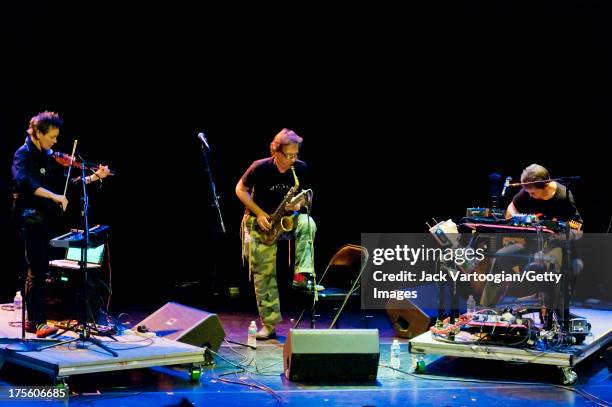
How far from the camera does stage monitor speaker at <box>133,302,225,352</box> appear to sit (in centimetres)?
629

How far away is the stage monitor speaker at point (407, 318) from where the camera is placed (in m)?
7.32

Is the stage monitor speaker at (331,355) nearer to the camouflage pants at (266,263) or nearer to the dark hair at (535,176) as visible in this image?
the camouflage pants at (266,263)

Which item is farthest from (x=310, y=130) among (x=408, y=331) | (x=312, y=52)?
(x=408, y=331)

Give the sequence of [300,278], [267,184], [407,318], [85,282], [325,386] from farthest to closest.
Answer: [407,318] < [267,184] < [300,278] < [325,386] < [85,282]

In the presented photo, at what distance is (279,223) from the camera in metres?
7.17

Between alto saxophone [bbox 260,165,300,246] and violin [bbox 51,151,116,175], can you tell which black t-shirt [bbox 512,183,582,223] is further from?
violin [bbox 51,151,116,175]

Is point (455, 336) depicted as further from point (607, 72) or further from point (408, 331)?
point (607, 72)

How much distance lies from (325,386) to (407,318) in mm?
1814

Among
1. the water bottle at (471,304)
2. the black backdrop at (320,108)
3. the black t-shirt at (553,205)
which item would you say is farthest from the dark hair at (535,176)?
the black backdrop at (320,108)

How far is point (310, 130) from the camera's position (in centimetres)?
985

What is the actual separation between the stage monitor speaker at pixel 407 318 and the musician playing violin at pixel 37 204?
119 inches

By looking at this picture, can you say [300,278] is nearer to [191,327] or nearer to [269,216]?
[269,216]

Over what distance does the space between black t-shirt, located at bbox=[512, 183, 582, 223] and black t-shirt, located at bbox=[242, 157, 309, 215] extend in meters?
2.06

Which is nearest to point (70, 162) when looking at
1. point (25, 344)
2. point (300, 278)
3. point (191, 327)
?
point (25, 344)
